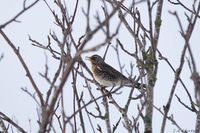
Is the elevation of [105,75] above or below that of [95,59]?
below

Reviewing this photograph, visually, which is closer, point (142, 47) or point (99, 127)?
point (142, 47)

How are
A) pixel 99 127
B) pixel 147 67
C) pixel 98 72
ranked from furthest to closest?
pixel 98 72, pixel 99 127, pixel 147 67

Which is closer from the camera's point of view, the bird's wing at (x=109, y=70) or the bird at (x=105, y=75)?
the bird at (x=105, y=75)

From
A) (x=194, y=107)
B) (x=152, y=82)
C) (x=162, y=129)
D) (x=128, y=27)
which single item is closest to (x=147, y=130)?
(x=162, y=129)

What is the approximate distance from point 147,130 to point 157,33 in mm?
1042

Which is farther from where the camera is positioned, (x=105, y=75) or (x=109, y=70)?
(x=109, y=70)

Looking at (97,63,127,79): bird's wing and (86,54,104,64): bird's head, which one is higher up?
(86,54,104,64): bird's head

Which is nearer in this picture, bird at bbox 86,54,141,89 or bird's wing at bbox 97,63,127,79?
bird at bbox 86,54,141,89

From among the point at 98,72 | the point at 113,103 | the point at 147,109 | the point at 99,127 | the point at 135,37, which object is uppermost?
the point at 98,72

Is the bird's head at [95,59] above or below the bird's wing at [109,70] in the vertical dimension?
above

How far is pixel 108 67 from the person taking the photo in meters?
7.11

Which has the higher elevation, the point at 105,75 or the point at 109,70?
the point at 109,70

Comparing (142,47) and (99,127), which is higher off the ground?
(142,47)

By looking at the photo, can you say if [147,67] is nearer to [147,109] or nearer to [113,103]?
[147,109]
